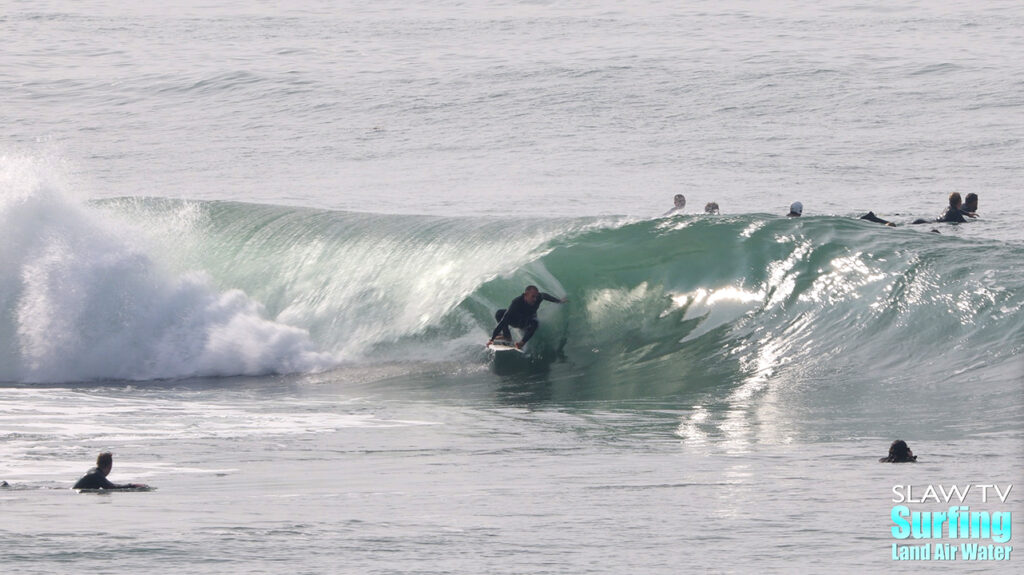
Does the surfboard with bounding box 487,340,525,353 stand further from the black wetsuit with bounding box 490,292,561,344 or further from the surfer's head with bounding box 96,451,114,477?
the surfer's head with bounding box 96,451,114,477

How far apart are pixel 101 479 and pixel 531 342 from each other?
22.3 feet

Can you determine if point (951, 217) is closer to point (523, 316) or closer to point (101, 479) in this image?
point (523, 316)

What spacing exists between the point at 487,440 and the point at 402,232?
331 inches

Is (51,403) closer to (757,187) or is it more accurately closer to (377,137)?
(757,187)

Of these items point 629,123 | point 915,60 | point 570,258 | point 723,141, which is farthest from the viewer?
point 915,60

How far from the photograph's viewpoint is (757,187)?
90.9 feet

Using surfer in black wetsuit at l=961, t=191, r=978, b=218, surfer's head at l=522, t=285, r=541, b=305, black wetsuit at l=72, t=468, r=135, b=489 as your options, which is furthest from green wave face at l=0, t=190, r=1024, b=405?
surfer in black wetsuit at l=961, t=191, r=978, b=218

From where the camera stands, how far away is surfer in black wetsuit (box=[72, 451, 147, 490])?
28.7 ft

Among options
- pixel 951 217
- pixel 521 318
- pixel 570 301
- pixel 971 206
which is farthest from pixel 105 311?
pixel 971 206

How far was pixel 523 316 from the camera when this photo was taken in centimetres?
1480

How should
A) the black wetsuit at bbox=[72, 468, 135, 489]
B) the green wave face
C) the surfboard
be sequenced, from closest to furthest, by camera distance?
the black wetsuit at bbox=[72, 468, 135, 489]
the green wave face
the surfboard

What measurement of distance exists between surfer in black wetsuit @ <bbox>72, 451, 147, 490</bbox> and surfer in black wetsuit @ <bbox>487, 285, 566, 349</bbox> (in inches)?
247

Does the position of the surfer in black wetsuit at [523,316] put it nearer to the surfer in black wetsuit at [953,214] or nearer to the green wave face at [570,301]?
the green wave face at [570,301]

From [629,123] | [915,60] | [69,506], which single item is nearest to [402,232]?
[69,506]
